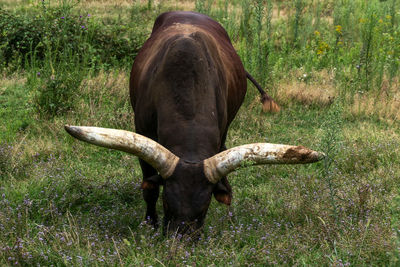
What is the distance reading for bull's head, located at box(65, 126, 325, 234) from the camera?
3504mm

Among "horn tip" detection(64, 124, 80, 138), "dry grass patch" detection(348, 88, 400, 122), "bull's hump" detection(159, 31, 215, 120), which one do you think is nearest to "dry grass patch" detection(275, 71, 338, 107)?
"dry grass patch" detection(348, 88, 400, 122)

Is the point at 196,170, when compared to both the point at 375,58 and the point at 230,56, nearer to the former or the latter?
the point at 230,56

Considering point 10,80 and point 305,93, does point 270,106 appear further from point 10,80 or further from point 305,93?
point 10,80

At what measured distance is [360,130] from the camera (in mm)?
6695

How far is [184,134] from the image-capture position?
3.83m

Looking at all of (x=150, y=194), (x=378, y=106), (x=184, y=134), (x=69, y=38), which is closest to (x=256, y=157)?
(x=184, y=134)

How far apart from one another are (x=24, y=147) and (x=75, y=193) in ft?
3.95

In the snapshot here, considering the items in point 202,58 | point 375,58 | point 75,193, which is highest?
point 202,58

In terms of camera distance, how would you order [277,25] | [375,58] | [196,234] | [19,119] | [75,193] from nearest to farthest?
[196,234] < [75,193] < [19,119] < [375,58] < [277,25]

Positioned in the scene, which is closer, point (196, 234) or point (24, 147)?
point (196, 234)

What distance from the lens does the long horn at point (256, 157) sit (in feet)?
11.5

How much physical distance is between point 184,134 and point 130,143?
1.62 feet

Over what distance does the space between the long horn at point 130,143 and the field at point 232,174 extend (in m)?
0.49

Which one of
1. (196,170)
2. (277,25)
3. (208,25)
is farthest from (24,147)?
(277,25)
